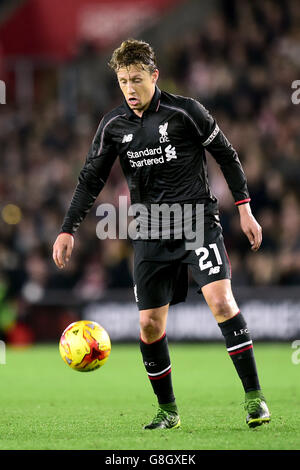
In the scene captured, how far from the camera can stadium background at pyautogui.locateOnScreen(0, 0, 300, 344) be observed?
14086 millimetres

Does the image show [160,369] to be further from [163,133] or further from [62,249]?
[163,133]

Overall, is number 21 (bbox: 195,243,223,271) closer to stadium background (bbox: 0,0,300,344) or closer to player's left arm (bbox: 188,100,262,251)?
player's left arm (bbox: 188,100,262,251)

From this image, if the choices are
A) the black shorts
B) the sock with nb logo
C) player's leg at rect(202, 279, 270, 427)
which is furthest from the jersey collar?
the sock with nb logo

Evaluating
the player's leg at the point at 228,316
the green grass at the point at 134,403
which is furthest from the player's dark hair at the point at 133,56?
the green grass at the point at 134,403

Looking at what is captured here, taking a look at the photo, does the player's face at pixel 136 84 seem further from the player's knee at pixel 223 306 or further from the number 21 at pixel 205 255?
the player's knee at pixel 223 306

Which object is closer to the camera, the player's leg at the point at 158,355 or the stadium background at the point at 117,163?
the player's leg at the point at 158,355

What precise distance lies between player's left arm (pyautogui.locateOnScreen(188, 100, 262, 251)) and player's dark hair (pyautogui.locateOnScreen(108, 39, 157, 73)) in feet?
1.26

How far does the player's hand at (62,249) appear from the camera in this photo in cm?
638

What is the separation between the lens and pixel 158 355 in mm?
6398

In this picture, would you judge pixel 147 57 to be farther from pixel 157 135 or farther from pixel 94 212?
pixel 94 212

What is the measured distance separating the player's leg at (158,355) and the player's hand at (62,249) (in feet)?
2.06

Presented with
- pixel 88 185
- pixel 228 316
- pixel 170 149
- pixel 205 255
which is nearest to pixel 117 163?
pixel 88 185

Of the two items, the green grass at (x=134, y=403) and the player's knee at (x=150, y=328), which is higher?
the player's knee at (x=150, y=328)

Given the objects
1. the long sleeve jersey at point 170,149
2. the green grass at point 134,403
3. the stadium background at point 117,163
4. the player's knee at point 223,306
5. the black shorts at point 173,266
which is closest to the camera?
the green grass at point 134,403
